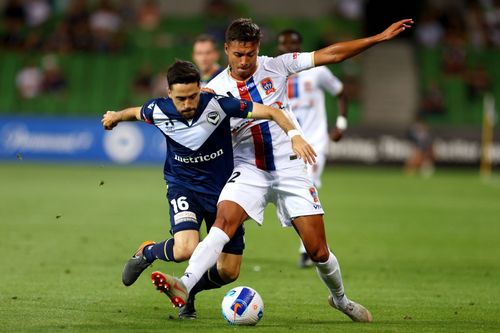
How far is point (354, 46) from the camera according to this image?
7.66 m

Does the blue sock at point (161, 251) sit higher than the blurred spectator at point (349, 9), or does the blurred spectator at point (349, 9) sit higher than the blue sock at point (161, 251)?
the blurred spectator at point (349, 9)

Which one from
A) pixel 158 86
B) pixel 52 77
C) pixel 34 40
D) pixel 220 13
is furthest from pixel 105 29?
pixel 220 13

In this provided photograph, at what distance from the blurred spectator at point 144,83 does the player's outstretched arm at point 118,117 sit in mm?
23579

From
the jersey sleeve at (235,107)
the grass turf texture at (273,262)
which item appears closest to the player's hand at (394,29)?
the jersey sleeve at (235,107)

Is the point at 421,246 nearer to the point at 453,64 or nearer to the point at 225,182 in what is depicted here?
the point at 225,182

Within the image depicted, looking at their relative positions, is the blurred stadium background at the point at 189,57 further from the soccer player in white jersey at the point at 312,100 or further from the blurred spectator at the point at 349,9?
the soccer player in white jersey at the point at 312,100

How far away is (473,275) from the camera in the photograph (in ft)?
35.9

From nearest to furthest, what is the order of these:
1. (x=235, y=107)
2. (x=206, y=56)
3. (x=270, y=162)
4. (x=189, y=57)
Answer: (x=235, y=107) → (x=270, y=162) → (x=206, y=56) → (x=189, y=57)

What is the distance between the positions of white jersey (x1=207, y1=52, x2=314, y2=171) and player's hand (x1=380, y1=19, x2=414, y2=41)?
843 millimetres

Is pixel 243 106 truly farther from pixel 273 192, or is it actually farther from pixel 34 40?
pixel 34 40

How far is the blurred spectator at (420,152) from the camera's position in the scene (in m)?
28.9

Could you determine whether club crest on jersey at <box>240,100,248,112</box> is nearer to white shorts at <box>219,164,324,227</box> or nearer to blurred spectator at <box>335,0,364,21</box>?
white shorts at <box>219,164,324,227</box>

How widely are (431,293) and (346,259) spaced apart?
2626mm

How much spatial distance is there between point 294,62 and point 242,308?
2014mm
